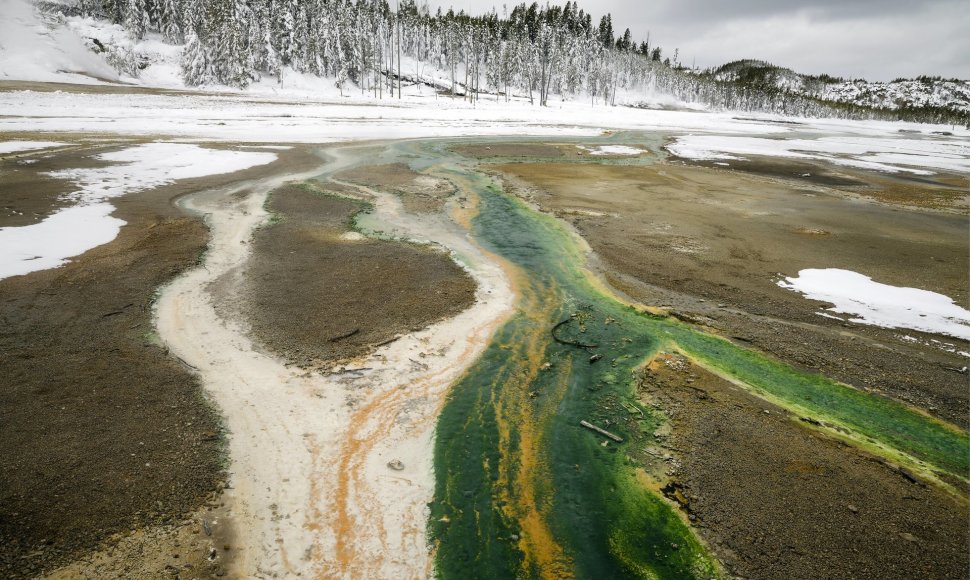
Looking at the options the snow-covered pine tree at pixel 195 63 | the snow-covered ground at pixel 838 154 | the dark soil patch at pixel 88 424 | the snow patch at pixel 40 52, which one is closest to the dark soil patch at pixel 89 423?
the dark soil patch at pixel 88 424

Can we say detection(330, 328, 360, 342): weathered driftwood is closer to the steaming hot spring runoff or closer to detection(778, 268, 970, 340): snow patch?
the steaming hot spring runoff

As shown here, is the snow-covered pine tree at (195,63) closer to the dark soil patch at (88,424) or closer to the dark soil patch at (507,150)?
the dark soil patch at (507,150)

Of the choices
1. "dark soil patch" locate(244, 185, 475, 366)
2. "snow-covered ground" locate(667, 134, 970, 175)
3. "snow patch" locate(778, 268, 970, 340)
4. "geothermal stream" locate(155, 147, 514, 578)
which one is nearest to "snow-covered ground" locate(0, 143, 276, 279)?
"geothermal stream" locate(155, 147, 514, 578)

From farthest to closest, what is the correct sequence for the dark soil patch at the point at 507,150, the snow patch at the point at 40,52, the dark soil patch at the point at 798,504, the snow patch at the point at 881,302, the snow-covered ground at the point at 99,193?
the snow patch at the point at 40,52
the dark soil patch at the point at 507,150
the snow-covered ground at the point at 99,193
the snow patch at the point at 881,302
the dark soil patch at the point at 798,504

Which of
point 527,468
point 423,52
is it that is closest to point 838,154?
point 527,468

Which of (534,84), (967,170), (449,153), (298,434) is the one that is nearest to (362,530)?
(298,434)

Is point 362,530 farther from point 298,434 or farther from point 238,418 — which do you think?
Answer: point 238,418

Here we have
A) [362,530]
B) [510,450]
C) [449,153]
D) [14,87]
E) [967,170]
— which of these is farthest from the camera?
[14,87]
